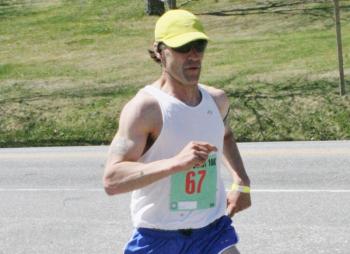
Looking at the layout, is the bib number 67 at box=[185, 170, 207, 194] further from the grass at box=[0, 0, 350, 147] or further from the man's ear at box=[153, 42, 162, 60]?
the grass at box=[0, 0, 350, 147]

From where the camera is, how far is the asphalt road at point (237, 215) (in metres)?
7.88

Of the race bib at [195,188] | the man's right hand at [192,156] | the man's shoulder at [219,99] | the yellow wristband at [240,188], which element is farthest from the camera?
the yellow wristband at [240,188]

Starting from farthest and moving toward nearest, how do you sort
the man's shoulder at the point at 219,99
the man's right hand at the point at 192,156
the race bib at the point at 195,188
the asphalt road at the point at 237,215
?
the asphalt road at the point at 237,215 → the man's shoulder at the point at 219,99 → the race bib at the point at 195,188 → the man's right hand at the point at 192,156

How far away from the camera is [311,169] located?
A: 11.8m

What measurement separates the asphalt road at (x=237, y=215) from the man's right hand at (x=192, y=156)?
156 inches

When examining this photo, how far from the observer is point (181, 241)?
13.4 ft

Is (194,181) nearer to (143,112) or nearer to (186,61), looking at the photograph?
(143,112)

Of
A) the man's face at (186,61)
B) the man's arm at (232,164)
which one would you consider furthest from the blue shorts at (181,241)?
the man's face at (186,61)

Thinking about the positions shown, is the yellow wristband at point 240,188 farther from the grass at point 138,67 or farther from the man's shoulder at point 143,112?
the grass at point 138,67

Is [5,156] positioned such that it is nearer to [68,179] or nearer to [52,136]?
[52,136]

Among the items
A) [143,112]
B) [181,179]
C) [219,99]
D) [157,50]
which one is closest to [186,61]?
[157,50]

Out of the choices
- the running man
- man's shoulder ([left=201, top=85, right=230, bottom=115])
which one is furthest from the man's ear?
man's shoulder ([left=201, top=85, right=230, bottom=115])

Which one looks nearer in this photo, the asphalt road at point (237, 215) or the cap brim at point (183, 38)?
the cap brim at point (183, 38)

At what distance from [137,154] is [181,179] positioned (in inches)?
10.2
